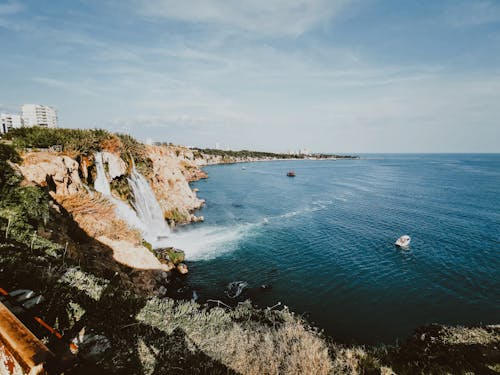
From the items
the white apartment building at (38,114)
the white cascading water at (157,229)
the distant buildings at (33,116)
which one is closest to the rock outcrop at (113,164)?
the white cascading water at (157,229)

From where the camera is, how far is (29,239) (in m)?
10.7

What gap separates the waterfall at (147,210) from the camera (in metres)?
28.2

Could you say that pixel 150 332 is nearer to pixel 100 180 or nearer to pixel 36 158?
pixel 36 158

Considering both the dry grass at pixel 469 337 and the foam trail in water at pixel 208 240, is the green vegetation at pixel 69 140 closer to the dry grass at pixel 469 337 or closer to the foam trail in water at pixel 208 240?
the foam trail in water at pixel 208 240

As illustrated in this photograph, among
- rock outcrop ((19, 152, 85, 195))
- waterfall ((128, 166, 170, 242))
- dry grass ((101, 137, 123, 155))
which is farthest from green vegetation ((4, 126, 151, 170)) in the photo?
waterfall ((128, 166, 170, 242))

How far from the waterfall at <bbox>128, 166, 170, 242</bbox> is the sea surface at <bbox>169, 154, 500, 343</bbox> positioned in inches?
89.7

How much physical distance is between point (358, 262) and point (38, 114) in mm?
171861

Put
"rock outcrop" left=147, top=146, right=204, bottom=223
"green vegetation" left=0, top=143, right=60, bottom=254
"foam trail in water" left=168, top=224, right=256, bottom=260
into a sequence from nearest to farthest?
1. "green vegetation" left=0, top=143, right=60, bottom=254
2. "foam trail in water" left=168, top=224, right=256, bottom=260
3. "rock outcrop" left=147, top=146, right=204, bottom=223

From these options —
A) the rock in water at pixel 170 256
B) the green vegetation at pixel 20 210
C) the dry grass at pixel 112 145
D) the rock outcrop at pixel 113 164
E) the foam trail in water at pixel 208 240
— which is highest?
the dry grass at pixel 112 145

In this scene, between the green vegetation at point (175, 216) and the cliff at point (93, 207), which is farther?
the green vegetation at point (175, 216)

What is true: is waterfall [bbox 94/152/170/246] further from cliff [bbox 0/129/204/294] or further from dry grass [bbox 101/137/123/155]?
dry grass [bbox 101/137/123/155]

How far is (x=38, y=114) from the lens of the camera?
13700 cm

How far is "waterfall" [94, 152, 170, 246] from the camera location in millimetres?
24297

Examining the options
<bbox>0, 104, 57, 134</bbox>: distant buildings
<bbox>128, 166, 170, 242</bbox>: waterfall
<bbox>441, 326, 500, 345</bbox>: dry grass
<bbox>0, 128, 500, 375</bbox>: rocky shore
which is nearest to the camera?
<bbox>0, 128, 500, 375</bbox>: rocky shore
